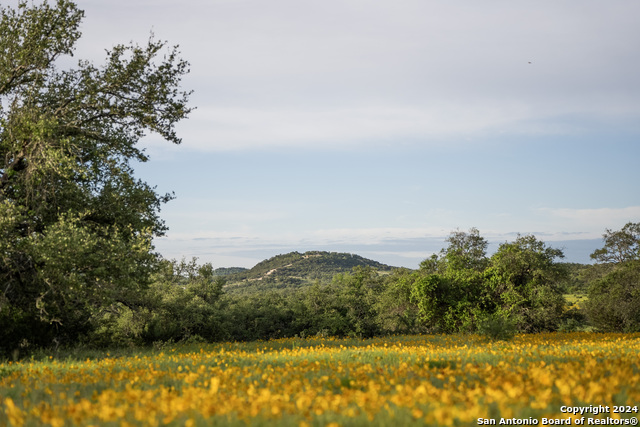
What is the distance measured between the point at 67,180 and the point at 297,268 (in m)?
152

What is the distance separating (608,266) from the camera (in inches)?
2253

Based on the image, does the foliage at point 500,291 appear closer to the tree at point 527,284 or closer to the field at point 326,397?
the tree at point 527,284

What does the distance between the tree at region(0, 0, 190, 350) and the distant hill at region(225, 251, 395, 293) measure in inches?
4691

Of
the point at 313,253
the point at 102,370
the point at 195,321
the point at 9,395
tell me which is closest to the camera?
the point at 9,395

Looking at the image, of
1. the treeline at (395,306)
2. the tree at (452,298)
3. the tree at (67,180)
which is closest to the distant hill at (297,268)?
the treeline at (395,306)

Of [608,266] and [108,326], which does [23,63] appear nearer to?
[108,326]

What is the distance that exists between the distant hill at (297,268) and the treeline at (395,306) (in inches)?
3897

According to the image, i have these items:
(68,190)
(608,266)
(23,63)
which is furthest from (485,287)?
(608,266)

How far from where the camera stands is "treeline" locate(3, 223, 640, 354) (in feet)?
72.2

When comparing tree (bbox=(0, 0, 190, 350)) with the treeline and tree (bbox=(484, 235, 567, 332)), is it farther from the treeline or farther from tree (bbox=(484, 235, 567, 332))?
tree (bbox=(484, 235, 567, 332))

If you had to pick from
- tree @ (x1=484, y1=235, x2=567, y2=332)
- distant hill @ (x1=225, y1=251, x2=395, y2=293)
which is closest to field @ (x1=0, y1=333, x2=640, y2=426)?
tree @ (x1=484, y1=235, x2=567, y2=332)

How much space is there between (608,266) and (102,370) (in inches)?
2398

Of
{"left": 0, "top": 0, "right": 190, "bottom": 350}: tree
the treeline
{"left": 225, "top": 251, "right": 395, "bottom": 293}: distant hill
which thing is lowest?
{"left": 225, "top": 251, "right": 395, "bottom": 293}: distant hill

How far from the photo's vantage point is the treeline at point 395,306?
2202cm
